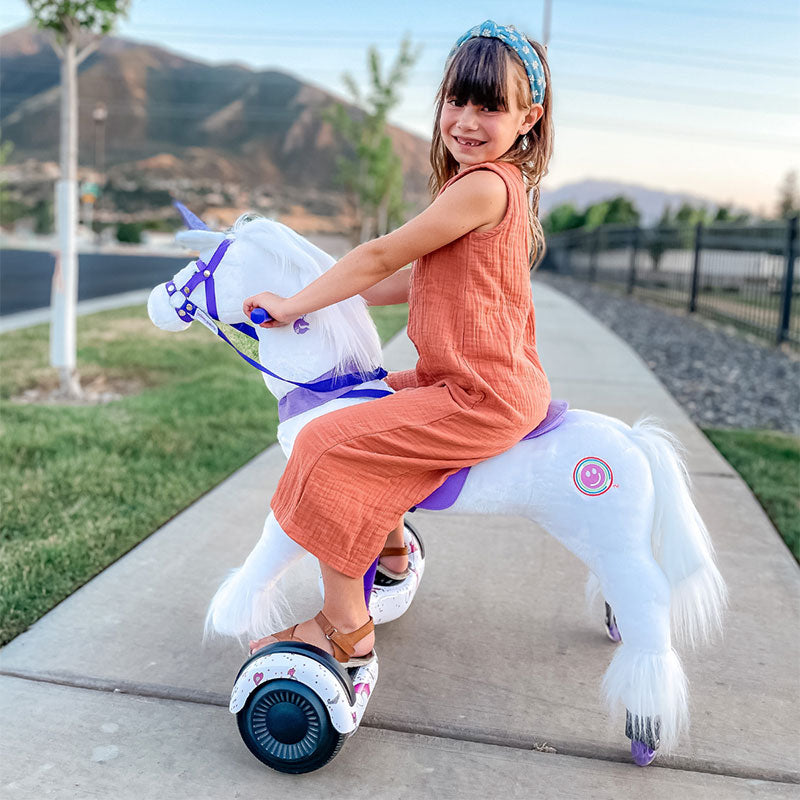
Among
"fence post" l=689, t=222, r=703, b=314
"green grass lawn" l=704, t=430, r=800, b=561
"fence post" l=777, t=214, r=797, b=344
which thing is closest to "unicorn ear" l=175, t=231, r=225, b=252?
"green grass lawn" l=704, t=430, r=800, b=561

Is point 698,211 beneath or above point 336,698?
above

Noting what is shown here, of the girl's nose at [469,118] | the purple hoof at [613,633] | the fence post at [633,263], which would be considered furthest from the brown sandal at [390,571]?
the fence post at [633,263]

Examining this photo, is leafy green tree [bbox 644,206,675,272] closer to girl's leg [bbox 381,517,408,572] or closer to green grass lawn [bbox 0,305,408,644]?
green grass lawn [bbox 0,305,408,644]

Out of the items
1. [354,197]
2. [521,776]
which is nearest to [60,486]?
[521,776]

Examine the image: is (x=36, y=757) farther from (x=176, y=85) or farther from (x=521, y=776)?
(x=176, y=85)

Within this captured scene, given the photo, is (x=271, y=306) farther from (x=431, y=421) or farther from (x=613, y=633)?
(x=613, y=633)

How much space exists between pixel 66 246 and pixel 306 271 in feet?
13.4

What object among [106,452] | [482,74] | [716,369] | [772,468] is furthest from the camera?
[716,369]

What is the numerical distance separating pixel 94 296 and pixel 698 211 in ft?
61.6

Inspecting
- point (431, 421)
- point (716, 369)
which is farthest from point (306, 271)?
point (716, 369)

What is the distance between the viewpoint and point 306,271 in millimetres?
2211

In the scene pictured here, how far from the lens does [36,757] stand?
6.88ft

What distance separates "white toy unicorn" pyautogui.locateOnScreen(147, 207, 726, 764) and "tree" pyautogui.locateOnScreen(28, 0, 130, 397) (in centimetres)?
378

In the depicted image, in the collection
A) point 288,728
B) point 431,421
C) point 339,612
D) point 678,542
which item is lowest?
point 288,728
